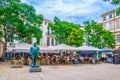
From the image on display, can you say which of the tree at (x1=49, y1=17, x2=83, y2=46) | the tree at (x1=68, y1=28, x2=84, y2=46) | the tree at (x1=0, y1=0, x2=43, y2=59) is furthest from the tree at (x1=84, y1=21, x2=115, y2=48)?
the tree at (x1=0, y1=0, x2=43, y2=59)

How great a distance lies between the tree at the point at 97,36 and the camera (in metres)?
51.8

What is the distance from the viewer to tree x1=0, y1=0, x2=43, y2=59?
33.3m

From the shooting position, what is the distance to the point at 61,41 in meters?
49.2

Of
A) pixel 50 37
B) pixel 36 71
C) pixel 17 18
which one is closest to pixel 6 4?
pixel 17 18

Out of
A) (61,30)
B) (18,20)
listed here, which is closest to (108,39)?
(61,30)

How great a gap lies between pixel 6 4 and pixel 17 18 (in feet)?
8.35

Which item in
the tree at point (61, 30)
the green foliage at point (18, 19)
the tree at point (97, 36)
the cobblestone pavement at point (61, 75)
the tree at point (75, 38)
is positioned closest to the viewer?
the cobblestone pavement at point (61, 75)

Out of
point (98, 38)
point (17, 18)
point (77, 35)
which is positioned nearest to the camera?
point (17, 18)

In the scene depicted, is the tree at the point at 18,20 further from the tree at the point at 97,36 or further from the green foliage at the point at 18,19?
the tree at the point at 97,36

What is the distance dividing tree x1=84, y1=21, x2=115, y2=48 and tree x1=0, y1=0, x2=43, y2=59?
1856 centimetres

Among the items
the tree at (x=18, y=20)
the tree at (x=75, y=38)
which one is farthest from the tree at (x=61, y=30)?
the tree at (x=18, y=20)

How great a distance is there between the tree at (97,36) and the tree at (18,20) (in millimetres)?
18558

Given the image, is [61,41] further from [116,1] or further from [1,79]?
[116,1]

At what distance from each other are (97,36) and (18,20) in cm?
2288
